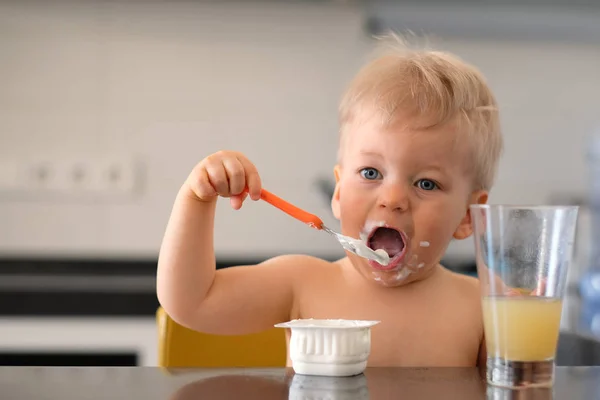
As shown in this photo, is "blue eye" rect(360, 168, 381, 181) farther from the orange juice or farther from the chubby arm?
the orange juice

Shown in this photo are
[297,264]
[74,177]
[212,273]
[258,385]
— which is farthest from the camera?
[74,177]

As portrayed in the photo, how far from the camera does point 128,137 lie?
2893 millimetres

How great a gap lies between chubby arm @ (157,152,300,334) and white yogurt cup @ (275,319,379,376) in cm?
16

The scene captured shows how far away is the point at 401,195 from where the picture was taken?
43.0 inches

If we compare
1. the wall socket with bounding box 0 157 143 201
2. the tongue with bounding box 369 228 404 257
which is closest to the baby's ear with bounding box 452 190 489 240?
the tongue with bounding box 369 228 404 257

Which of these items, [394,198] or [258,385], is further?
[394,198]

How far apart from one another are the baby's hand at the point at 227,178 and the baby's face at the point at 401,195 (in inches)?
10.1

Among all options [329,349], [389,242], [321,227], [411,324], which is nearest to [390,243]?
[389,242]

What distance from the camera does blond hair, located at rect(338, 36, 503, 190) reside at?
1.13 metres

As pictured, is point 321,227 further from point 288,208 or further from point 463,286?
point 463,286

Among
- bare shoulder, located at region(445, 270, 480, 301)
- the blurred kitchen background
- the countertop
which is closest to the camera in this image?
the countertop

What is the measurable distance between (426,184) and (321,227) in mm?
261

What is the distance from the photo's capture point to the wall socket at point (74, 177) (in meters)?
2.86

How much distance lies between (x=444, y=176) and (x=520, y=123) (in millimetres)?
2034
